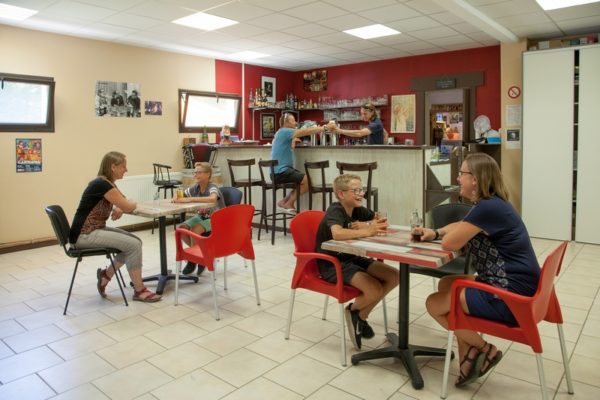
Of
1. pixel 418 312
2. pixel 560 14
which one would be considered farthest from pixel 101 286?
pixel 560 14

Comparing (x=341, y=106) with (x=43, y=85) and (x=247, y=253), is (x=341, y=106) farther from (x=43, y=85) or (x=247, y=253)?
(x=247, y=253)

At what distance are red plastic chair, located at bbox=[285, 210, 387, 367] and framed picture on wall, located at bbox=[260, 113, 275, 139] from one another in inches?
256

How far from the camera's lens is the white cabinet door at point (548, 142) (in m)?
6.22

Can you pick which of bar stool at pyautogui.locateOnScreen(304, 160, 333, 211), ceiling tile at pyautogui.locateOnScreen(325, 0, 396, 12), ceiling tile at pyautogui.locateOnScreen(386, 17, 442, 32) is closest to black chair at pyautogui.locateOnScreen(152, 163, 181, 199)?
bar stool at pyautogui.locateOnScreen(304, 160, 333, 211)

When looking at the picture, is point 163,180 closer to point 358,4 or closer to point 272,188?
point 272,188

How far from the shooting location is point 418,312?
3764 millimetres

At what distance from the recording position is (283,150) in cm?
628

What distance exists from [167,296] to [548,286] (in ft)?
10.2

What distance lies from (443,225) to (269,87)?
6.75m

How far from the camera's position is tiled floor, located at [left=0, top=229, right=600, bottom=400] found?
8.55 ft

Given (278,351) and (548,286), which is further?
(278,351)

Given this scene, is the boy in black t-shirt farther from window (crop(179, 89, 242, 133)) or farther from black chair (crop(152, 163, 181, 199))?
window (crop(179, 89, 242, 133))

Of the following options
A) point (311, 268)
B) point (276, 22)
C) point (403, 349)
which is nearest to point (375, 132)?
point (276, 22)

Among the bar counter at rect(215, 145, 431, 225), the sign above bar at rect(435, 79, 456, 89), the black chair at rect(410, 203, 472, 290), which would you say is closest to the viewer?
the black chair at rect(410, 203, 472, 290)
